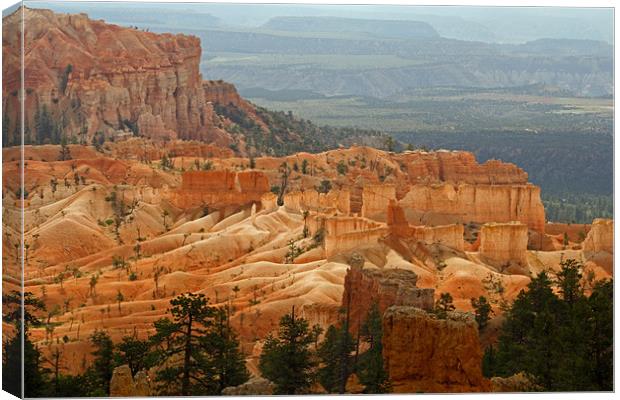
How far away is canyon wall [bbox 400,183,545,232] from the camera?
1551 inches

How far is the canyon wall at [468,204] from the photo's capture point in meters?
39.4

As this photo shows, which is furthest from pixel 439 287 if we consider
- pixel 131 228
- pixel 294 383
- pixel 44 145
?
pixel 44 145

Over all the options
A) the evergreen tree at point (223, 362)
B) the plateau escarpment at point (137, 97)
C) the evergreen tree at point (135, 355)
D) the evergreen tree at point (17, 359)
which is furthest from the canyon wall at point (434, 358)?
the plateau escarpment at point (137, 97)

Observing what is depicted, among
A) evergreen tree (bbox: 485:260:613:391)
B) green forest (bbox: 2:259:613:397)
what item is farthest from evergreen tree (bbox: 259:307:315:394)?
evergreen tree (bbox: 485:260:613:391)

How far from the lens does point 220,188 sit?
45750 millimetres

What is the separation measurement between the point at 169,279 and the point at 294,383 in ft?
25.0

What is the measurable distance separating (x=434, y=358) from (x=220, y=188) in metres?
20.2

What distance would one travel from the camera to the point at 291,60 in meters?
34.9

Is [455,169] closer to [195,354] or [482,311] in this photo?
[482,311]

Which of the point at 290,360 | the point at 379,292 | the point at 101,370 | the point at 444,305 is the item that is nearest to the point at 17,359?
the point at 101,370

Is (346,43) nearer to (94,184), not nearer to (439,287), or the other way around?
(439,287)

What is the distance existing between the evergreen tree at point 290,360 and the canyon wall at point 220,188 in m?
16.3

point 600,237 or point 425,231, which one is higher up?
point 600,237

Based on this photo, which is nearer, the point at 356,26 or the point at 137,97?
the point at 356,26
